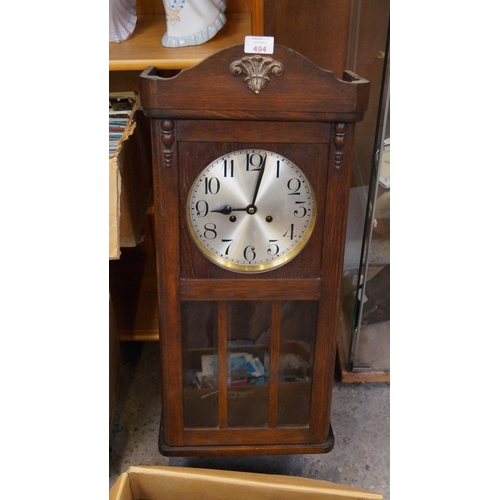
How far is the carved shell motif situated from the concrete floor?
0.93 metres

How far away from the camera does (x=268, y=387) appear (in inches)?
43.6

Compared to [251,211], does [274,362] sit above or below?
below

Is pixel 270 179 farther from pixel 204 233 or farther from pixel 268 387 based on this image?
pixel 268 387

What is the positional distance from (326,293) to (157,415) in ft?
2.24

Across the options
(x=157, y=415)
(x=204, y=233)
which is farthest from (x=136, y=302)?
(x=204, y=233)

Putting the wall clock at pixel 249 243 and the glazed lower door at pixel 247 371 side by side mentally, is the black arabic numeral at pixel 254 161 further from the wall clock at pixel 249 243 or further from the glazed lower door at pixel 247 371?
the glazed lower door at pixel 247 371

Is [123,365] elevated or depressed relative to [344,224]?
depressed

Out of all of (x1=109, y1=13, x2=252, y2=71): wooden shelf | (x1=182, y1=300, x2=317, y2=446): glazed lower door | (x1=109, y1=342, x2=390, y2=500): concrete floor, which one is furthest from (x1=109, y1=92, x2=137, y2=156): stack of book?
(x1=109, y1=342, x2=390, y2=500): concrete floor

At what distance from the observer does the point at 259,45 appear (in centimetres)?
81

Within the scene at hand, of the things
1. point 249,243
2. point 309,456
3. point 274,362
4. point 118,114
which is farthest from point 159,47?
point 309,456

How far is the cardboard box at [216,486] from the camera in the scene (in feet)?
3.44

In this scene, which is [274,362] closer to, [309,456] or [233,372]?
[233,372]

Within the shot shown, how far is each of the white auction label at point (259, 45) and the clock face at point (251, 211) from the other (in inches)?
6.3

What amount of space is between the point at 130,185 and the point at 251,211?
31 centimetres
